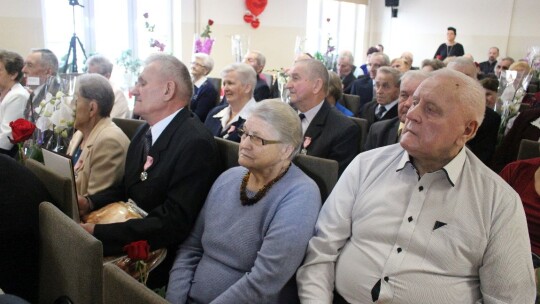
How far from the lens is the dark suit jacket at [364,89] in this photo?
5324 mm

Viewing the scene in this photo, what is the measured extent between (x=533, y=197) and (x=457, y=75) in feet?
2.67

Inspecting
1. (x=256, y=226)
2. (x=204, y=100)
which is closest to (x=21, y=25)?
(x=204, y=100)

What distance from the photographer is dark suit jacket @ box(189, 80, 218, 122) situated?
→ 4.52 meters

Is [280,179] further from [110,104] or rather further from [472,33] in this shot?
[472,33]

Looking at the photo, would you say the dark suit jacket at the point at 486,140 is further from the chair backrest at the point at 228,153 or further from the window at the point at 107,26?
the window at the point at 107,26

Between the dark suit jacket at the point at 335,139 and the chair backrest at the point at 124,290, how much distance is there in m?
1.76

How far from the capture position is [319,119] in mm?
2904

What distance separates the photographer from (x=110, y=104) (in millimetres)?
2615

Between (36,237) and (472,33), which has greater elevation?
(472,33)

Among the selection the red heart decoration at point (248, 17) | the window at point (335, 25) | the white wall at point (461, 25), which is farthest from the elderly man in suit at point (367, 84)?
the white wall at point (461, 25)

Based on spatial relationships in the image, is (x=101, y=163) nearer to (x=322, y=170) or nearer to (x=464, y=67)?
(x=322, y=170)

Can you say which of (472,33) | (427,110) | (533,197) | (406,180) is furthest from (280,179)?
(472,33)

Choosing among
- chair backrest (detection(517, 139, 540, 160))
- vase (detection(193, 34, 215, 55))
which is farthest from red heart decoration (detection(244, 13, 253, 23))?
chair backrest (detection(517, 139, 540, 160))

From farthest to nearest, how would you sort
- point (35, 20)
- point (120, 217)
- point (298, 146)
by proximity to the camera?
1. point (35, 20)
2. point (120, 217)
3. point (298, 146)
